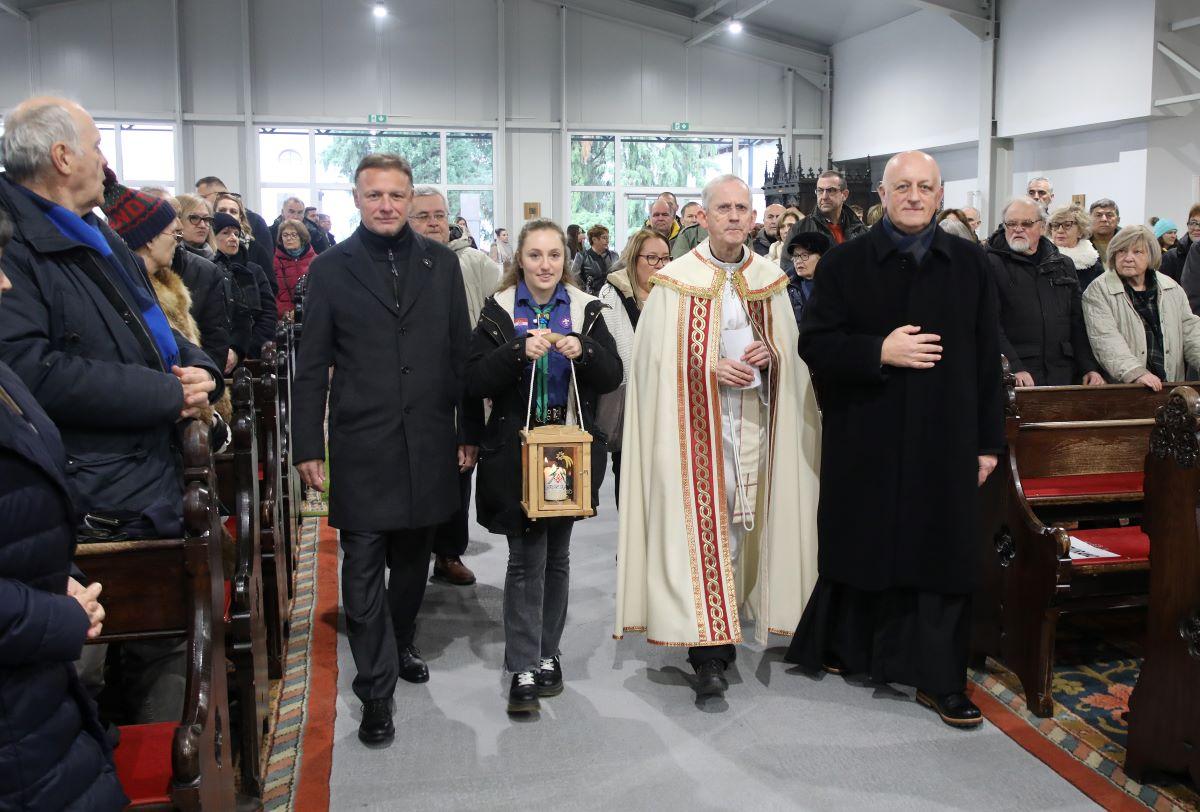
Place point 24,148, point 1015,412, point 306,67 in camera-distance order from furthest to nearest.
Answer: point 306,67 < point 1015,412 < point 24,148

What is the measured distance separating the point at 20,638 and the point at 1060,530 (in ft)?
9.90

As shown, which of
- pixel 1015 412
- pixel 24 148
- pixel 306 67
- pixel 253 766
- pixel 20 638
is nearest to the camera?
pixel 20 638

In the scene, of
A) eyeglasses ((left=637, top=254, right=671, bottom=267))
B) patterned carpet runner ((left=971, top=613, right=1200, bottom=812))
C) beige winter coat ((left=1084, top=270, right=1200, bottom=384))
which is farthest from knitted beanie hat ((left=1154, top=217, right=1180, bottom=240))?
eyeglasses ((left=637, top=254, right=671, bottom=267))

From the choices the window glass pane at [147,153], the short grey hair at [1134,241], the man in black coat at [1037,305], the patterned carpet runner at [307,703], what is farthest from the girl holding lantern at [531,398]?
the window glass pane at [147,153]

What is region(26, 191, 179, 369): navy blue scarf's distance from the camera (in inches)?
90.4

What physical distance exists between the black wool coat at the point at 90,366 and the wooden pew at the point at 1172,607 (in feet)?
8.64

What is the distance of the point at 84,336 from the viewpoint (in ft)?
7.66

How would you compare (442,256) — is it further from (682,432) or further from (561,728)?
(561,728)

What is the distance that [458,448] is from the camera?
11.6 ft

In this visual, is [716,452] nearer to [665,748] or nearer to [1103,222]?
[665,748]

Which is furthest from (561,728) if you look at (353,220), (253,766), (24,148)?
(353,220)

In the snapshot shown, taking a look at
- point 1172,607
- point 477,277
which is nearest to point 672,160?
point 477,277

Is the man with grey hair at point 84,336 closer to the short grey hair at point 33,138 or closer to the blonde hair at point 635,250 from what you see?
the short grey hair at point 33,138

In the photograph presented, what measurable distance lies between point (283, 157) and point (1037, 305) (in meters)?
14.4
